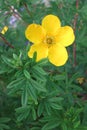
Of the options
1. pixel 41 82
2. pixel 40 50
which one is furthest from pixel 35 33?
pixel 41 82

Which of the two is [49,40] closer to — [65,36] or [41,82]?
[65,36]

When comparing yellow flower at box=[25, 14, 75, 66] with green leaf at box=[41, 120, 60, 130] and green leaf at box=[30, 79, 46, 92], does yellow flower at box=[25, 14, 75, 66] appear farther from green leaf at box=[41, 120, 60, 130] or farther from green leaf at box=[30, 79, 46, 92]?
green leaf at box=[41, 120, 60, 130]

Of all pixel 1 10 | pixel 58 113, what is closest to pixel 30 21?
pixel 1 10

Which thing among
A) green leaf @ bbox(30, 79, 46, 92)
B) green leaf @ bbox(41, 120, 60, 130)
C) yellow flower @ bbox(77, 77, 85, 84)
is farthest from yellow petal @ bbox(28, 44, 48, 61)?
yellow flower @ bbox(77, 77, 85, 84)

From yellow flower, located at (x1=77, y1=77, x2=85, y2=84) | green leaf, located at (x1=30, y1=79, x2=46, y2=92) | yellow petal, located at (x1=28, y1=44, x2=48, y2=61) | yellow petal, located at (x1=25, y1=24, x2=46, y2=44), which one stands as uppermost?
yellow petal, located at (x1=25, y1=24, x2=46, y2=44)

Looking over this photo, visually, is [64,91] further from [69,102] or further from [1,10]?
[1,10]

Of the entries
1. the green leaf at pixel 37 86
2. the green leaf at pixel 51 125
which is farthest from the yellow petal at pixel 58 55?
the green leaf at pixel 51 125

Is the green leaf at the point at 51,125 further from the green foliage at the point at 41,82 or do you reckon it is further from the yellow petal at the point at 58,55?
the yellow petal at the point at 58,55
